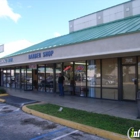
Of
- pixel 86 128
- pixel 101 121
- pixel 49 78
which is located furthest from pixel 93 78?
pixel 86 128

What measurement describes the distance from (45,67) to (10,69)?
870 cm

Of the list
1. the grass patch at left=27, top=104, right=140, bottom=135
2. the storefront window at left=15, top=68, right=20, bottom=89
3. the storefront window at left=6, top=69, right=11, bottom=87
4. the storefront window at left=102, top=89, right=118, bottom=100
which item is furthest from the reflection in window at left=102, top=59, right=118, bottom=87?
the storefront window at left=6, top=69, right=11, bottom=87

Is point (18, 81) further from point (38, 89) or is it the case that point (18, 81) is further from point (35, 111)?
point (35, 111)

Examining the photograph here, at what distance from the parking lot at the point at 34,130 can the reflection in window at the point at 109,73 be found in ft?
19.4

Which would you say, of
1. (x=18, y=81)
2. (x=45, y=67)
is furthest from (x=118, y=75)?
(x=18, y=81)

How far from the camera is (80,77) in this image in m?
14.4

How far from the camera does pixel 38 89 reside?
63.5 feet

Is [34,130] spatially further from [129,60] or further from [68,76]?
[68,76]

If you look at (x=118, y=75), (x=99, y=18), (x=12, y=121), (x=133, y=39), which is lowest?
(x=12, y=121)

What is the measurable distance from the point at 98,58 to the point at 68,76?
3876mm

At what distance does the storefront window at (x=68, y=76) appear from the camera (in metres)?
15.1

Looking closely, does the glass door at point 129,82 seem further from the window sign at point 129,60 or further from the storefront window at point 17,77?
the storefront window at point 17,77

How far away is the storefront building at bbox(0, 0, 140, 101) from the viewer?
30.4ft

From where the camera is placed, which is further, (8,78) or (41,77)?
(8,78)
